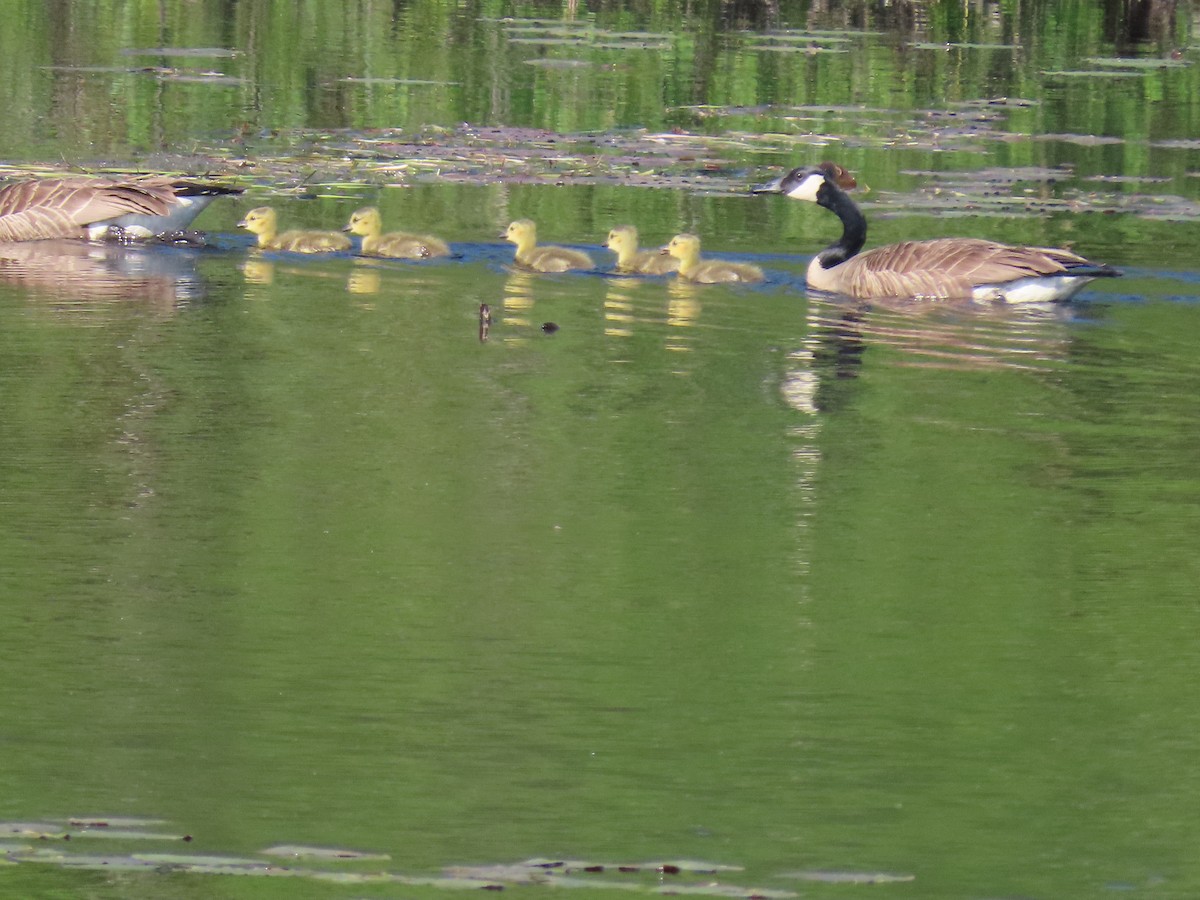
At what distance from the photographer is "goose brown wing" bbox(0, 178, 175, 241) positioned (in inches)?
580

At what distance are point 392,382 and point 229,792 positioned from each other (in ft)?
16.7

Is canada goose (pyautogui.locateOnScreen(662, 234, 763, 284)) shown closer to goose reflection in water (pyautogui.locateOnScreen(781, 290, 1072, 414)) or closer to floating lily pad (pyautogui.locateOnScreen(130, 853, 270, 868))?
goose reflection in water (pyautogui.locateOnScreen(781, 290, 1072, 414))

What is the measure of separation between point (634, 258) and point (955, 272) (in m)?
1.88

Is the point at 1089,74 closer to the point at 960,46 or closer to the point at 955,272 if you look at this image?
the point at 960,46

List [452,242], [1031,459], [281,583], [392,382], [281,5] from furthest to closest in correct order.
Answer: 1. [281,5]
2. [452,242]
3. [392,382]
4. [1031,459]
5. [281,583]

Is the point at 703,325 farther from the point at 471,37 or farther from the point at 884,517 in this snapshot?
the point at 471,37

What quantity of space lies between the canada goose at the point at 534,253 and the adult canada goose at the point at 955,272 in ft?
4.68

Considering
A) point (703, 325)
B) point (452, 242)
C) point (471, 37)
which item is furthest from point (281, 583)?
point (471, 37)

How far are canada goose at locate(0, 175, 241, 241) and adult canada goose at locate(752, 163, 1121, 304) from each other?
3789 millimetres

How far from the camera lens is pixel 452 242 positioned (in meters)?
14.7

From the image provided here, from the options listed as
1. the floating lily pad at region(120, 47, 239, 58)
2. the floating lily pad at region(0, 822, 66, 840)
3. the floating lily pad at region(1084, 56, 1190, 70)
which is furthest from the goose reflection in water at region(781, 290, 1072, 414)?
the floating lily pad at region(1084, 56, 1190, 70)

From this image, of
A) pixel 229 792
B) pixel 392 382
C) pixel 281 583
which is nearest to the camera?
pixel 229 792

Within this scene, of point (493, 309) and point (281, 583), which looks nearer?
point (281, 583)

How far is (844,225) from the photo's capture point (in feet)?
49.4
